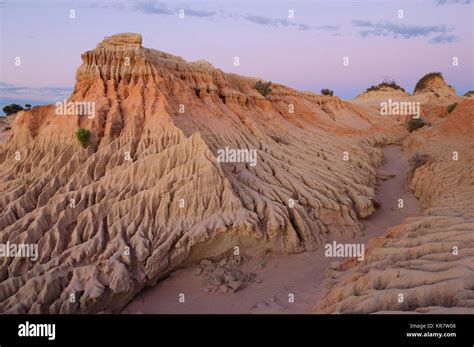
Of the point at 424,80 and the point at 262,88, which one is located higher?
the point at 424,80

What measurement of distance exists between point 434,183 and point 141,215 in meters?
12.0

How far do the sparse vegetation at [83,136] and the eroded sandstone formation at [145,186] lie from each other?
0.67 feet

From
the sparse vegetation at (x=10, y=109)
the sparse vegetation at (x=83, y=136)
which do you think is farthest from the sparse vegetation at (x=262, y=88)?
the sparse vegetation at (x=10, y=109)

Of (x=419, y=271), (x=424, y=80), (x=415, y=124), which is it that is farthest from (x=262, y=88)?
(x=424, y=80)

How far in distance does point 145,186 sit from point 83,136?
3.40 metres

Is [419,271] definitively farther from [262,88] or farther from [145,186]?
[262,88]

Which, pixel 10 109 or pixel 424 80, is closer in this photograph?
pixel 10 109

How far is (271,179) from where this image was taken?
47.4ft

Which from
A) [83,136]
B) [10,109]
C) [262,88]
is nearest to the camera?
[83,136]

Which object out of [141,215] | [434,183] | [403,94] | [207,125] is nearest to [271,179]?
[207,125]

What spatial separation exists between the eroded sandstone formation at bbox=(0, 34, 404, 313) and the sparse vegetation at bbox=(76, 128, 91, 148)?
0.20m

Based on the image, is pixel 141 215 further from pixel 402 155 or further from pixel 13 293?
pixel 402 155

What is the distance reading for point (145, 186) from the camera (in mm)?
12688

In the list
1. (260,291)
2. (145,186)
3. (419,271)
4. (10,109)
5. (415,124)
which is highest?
(10,109)
